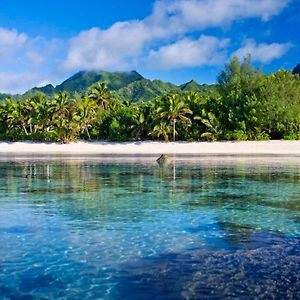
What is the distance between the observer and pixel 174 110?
7000 centimetres

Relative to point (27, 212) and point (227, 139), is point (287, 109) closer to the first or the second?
point (227, 139)

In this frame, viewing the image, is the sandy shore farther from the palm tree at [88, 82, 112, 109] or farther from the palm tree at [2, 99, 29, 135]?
the palm tree at [88, 82, 112, 109]

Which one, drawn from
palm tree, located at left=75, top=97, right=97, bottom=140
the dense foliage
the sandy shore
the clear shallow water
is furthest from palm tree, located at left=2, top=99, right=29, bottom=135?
the clear shallow water

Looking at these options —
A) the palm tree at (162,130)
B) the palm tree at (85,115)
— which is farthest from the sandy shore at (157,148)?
the palm tree at (85,115)

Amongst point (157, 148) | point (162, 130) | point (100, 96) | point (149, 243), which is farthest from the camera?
point (100, 96)

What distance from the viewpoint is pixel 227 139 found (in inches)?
2709

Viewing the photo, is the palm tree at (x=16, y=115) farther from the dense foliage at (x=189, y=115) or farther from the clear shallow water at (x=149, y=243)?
the clear shallow water at (x=149, y=243)

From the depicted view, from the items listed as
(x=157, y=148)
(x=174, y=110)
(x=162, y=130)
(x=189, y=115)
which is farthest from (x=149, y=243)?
(x=189, y=115)

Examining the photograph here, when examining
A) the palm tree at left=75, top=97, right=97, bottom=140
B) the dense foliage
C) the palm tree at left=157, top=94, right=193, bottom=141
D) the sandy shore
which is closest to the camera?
the sandy shore

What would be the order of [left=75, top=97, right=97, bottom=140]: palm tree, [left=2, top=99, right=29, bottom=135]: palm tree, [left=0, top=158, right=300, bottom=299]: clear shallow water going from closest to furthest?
1. [left=0, top=158, right=300, bottom=299]: clear shallow water
2. [left=75, top=97, right=97, bottom=140]: palm tree
3. [left=2, top=99, right=29, bottom=135]: palm tree

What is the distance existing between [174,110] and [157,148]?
21.1 ft

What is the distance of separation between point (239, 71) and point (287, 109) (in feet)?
38.7

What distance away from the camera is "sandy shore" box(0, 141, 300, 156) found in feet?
213

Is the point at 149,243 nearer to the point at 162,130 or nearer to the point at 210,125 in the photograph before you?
the point at 162,130
